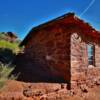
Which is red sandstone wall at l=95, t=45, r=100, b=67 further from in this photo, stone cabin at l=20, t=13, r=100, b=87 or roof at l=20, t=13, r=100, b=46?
roof at l=20, t=13, r=100, b=46

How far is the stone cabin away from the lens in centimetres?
884

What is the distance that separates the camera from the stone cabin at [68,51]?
8836 mm

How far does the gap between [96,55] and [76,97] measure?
3082 millimetres

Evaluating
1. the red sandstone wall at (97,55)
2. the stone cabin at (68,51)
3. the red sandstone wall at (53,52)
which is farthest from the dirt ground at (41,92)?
the red sandstone wall at (97,55)

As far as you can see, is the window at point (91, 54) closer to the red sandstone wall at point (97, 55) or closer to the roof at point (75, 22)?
the red sandstone wall at point (97, 55)

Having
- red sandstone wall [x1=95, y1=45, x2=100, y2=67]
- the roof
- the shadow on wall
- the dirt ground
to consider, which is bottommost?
the dirt ground

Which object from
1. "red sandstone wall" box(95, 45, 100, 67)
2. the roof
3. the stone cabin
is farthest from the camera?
"red sandstone wall" box(95, 45, 100, 67)

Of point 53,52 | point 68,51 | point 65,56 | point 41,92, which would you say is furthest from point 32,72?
point 41,92

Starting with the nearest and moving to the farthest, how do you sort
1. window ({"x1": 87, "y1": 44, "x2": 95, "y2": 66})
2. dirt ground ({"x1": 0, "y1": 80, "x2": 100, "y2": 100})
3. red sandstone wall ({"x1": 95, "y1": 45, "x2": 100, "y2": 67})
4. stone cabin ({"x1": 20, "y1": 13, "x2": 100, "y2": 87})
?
1. dirt ground ({"x1": 0, "y1": 80, "x2": 100, "y2": 100})
2. stone cabin ({"x1": 20, "y1": 13, "x2": 100, "y2": 87})
3. window ({"x1": 87, "y1": 44, "x2": 95, "y2": 66})
4. red sandstone wall ({"x1": 95, "y1": 45, "x2": 100, "y2": 67})

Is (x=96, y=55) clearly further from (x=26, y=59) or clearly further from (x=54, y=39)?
(x=26, y=59)

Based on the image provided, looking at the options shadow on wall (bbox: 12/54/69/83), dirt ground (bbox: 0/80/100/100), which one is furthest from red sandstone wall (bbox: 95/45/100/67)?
→ shadow on wall (bbox: 12/54/69/83)

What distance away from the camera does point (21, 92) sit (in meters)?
6.87

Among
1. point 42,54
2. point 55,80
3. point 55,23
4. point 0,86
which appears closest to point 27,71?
point 42,54

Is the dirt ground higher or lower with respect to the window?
lower
